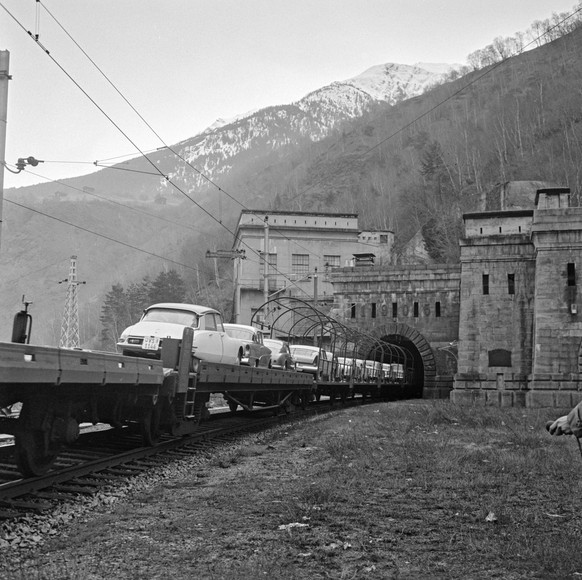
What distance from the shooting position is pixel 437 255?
250 feet

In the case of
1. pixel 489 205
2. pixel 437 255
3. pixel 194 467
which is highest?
pixel 489 205

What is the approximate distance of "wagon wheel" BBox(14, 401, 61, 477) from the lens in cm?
752

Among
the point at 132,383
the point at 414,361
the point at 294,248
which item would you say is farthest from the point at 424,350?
the point at 132,383

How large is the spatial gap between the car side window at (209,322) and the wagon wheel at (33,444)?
7984 millimetres

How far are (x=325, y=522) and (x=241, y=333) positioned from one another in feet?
41.9

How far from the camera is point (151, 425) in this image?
11969mm

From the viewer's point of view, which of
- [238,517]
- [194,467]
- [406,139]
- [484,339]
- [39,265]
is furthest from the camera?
[39,265]

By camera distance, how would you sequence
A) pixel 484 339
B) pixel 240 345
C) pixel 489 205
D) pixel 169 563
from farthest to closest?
pixel 489 205, pixel 484 339, pixel 240 345, pixel 169 563

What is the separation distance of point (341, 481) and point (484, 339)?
29.8 meters

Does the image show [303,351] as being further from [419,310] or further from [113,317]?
[113,317]

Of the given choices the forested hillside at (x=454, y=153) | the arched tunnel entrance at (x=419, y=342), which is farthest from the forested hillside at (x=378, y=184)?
the arched tunnel entrance at (x=419, y=342)

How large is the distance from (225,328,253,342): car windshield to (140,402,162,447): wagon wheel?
6.72 metres

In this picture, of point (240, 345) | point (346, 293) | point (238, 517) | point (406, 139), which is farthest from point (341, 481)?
point (406, 139)

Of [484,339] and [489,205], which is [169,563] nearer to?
[484,339]
